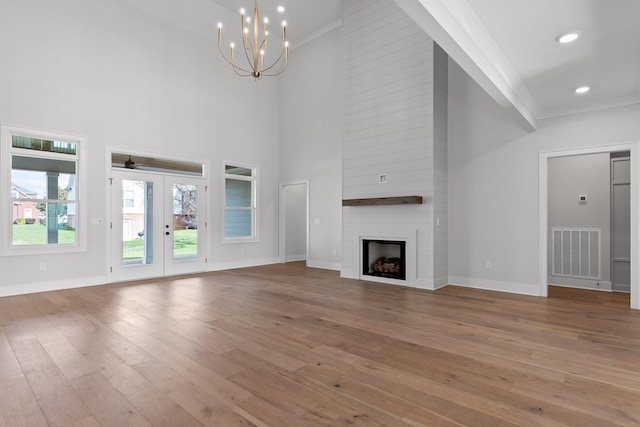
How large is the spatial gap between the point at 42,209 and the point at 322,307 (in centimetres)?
482

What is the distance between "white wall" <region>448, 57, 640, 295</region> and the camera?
4.95 m

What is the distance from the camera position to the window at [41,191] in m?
5.24

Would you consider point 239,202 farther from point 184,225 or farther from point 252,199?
point 184,225

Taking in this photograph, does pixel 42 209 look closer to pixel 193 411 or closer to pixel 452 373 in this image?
pixel 193 411

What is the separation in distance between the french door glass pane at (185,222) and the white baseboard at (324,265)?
2.57 metres

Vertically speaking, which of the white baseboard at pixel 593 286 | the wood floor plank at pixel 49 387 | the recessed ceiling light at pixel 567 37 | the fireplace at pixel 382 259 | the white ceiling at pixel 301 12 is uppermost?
the white ceiling at pixel 301 12

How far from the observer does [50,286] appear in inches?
216

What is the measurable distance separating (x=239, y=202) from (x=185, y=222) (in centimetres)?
145

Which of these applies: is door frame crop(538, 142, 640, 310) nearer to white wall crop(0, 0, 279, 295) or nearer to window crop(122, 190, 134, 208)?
white wall crop(0, 0, 279, 295)

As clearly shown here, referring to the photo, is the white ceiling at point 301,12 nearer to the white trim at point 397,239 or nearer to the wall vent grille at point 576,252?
the white trim at point 397,239

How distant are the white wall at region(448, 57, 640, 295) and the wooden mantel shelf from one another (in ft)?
2.75

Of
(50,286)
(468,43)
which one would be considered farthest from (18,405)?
(50,286)

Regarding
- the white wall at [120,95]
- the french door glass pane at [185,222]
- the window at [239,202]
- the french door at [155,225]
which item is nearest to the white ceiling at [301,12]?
the white wall at [120,95]

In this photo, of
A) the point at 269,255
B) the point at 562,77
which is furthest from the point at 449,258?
the point at 269,255
